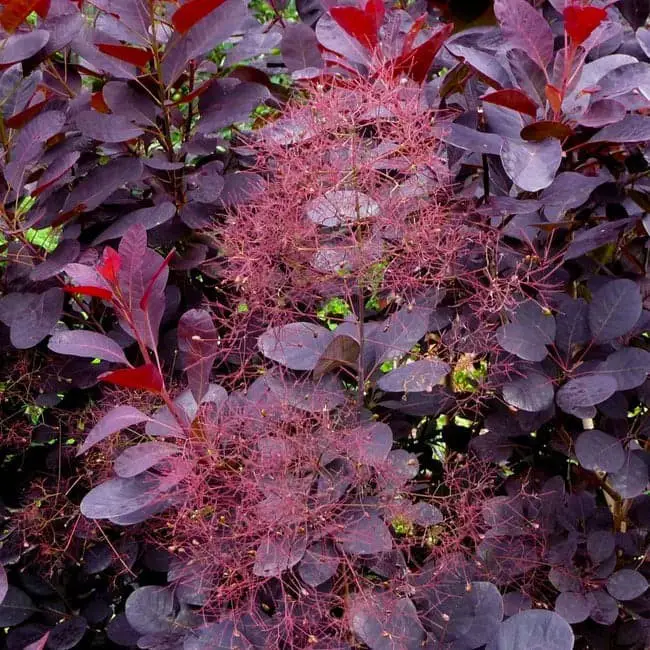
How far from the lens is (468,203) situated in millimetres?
1276

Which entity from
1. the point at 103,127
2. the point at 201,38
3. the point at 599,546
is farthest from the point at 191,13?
the point at 599,546

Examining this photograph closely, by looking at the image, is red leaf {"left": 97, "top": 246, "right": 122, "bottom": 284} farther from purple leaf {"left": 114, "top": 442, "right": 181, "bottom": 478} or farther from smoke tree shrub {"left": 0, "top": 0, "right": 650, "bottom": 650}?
purple leaf {"left": 114, "top": 442, "right": 181, "bottom": 478}

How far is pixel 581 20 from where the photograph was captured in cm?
115

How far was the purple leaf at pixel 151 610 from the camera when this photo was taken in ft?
4.03

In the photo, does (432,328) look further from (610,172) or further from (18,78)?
(18,78)

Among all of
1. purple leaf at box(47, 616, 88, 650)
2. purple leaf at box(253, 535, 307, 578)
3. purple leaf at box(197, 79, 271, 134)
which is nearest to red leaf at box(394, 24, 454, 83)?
purple leaf at box(197, 79, 271, 134)

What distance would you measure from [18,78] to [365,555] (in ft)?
3.22

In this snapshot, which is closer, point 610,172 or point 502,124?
point 502,124

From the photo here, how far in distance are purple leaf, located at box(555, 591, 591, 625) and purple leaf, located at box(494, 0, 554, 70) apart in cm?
78

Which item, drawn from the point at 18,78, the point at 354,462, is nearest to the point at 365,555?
the point at 354,462

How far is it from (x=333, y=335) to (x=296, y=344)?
57 mm

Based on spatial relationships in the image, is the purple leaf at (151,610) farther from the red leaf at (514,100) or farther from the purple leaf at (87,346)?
the red leaf at (514,100)

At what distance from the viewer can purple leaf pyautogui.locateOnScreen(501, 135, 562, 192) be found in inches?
43.1

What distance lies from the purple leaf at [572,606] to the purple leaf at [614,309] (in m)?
0.39
